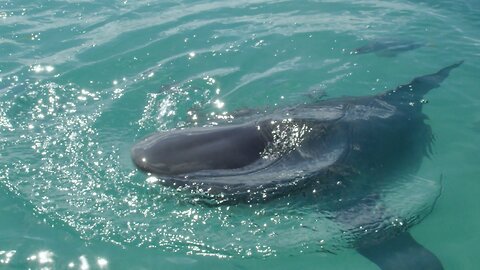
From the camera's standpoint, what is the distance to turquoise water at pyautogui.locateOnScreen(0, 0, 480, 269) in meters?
7.50

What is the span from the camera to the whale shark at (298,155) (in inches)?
306

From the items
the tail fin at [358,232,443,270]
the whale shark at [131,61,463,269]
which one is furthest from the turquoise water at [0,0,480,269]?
the whale shark at [131,61,463,269]

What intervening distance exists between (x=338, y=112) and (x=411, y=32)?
21.5 ft

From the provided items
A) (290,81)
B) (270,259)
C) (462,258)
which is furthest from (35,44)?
(462,258)

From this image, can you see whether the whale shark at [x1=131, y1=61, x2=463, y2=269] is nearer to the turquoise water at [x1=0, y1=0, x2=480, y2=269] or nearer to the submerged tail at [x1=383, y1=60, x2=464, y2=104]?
Result: the turquoise water at [x1=0, y1=0, x2=480, y2=269]

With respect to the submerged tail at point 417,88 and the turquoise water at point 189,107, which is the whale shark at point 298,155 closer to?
the turquoise water at point 189,107

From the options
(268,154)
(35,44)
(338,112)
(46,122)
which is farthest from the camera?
(35,44)

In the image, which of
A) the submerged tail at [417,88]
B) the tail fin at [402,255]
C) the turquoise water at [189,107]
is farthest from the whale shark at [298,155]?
the submerged tail at [417,88]

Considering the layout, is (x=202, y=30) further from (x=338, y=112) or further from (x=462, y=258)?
(x=462, y=258)

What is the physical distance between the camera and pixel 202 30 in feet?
50.4

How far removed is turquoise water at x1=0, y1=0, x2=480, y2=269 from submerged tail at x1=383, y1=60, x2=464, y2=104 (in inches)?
9.1

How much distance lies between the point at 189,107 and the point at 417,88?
180 inches

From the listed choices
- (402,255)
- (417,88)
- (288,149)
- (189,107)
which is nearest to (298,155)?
(288,149)

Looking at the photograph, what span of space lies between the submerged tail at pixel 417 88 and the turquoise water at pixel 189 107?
231 millimetres
